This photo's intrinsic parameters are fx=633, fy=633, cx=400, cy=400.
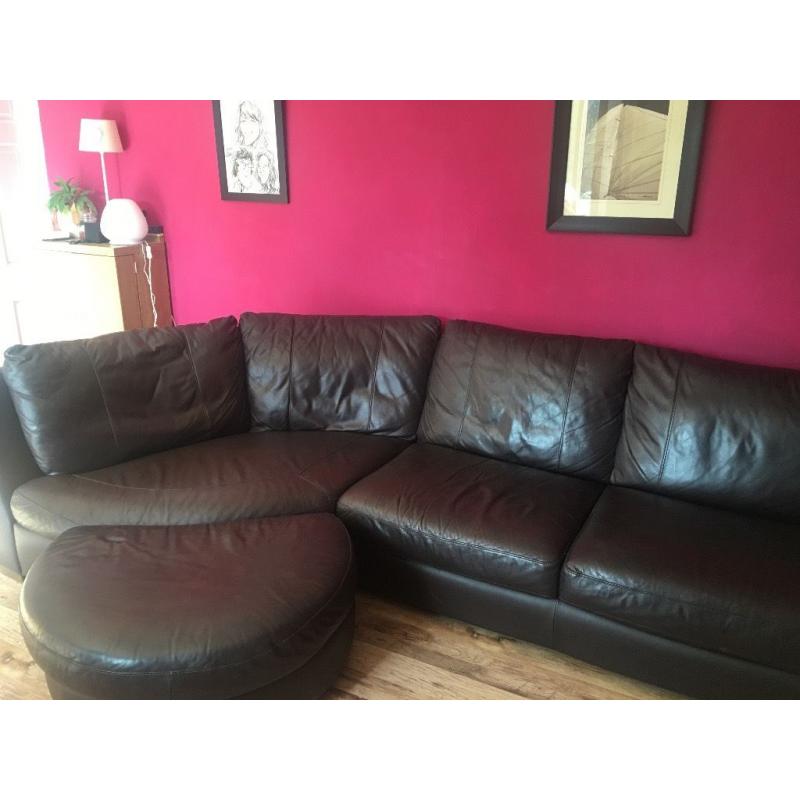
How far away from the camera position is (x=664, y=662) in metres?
1.69

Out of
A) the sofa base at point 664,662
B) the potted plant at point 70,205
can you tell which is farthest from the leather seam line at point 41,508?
the potted plant at point 70,205

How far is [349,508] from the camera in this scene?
6.76 ft

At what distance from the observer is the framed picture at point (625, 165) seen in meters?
2.15

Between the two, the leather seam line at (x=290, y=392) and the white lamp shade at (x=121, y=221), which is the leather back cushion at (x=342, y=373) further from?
the white lamp shade at (x=121, y=221)

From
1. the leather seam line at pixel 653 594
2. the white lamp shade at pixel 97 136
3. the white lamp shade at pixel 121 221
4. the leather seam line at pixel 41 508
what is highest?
the white lamp shade at pixel 97 136

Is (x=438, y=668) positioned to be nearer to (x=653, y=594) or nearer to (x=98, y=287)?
(x=653, y=594)

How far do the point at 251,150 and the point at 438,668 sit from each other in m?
2.43

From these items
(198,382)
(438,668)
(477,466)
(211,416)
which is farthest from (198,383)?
(438,668)

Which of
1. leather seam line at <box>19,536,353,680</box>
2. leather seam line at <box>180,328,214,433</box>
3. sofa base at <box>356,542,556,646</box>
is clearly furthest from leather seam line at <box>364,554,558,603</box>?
leather seam line at <box>180,328,214,433</box>

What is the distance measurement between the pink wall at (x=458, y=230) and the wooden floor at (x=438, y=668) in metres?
1.24
